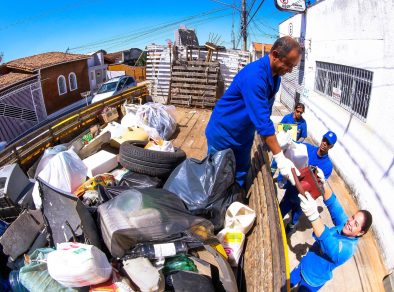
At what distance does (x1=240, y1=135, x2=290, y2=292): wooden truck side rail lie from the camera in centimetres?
150

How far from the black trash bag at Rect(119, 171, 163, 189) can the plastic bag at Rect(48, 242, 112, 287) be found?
4.18 feet

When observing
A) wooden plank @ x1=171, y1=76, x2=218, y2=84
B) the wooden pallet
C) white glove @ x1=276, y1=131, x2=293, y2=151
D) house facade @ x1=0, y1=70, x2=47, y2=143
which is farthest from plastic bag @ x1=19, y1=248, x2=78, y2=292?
house facade @ x1=0, y1=70, x2=47, y2=143

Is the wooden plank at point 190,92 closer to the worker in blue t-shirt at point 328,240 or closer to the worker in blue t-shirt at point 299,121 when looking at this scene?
the worker in blue t-shirt at point 299,121

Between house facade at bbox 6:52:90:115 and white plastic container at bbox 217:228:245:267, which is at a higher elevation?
house facade at bbox 6:52:90:115

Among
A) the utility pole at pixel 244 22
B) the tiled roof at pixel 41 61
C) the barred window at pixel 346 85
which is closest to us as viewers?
the barred window at pixel 346 85

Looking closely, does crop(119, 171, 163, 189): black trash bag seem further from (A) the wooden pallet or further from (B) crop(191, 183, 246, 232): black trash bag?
(A) the wooden pallet

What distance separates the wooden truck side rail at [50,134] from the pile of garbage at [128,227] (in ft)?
1.83

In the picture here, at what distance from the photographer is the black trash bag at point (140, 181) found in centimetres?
286

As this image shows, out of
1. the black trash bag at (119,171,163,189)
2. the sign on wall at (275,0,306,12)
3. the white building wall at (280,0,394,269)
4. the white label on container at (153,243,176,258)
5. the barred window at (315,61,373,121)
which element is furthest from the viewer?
the sign on wall at (275,0,306,12)

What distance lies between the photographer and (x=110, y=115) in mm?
5418

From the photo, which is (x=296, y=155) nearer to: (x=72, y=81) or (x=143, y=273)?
(x=143, y=273)

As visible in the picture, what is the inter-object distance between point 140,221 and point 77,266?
496mm

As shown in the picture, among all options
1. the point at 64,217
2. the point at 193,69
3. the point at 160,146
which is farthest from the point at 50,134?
the point at 193,69

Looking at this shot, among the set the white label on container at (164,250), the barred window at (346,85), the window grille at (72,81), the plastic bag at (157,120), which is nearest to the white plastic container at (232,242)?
the white label on container at (164,250)
